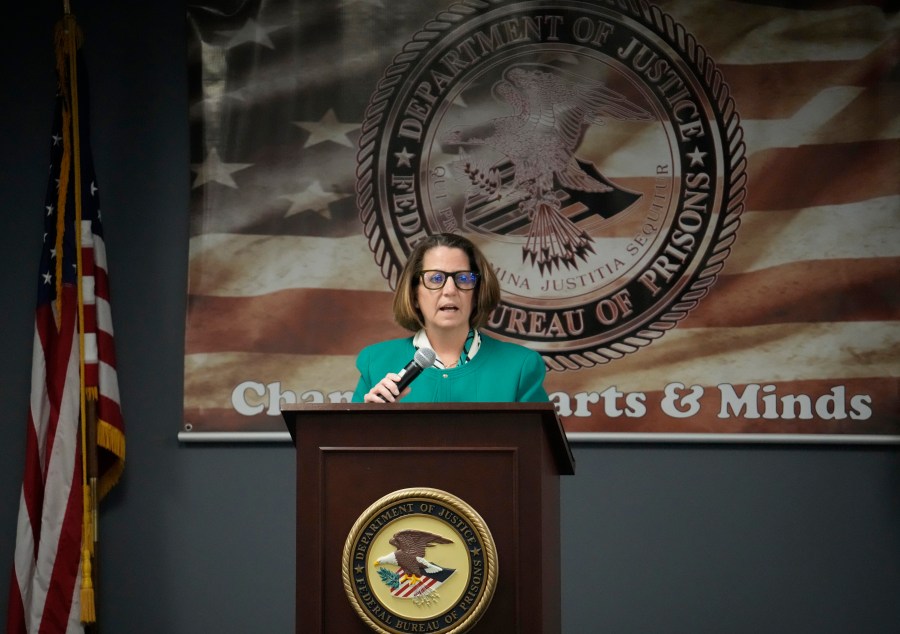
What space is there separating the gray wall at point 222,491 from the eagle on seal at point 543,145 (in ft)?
2.48

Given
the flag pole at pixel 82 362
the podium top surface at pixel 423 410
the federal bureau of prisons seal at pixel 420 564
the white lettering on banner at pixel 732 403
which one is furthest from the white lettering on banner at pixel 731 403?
the federal bureau of prisons seal at pixel 420 564

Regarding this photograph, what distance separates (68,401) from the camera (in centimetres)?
388

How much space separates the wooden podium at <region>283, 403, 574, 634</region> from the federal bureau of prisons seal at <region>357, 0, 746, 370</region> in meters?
1.80

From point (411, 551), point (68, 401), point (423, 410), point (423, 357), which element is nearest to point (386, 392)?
point (423, 357)

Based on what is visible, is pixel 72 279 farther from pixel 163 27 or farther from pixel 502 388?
pixel 502 388

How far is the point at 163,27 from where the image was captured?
421 centimetres

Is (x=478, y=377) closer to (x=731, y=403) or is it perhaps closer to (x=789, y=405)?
(x=731, y=403)

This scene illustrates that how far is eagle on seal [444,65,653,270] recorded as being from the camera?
154 inches

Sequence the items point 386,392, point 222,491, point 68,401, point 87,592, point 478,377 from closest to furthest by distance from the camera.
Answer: point 386,392
point 478,377
point 87,592
point 68,401
point 222,491

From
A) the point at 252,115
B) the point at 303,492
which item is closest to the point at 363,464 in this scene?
the point at 303,492

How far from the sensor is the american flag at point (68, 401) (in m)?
3.78

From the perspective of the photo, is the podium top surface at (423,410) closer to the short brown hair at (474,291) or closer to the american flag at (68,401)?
the short brown hair at (474,291)

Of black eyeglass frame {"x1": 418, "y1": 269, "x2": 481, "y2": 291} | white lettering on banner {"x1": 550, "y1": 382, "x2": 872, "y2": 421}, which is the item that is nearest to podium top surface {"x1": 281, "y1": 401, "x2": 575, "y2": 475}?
black eyeglass frame {"x1": 418, "y1": 269, "x2": 481, "y2": 291}

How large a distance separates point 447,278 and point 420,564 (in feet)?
2.77
